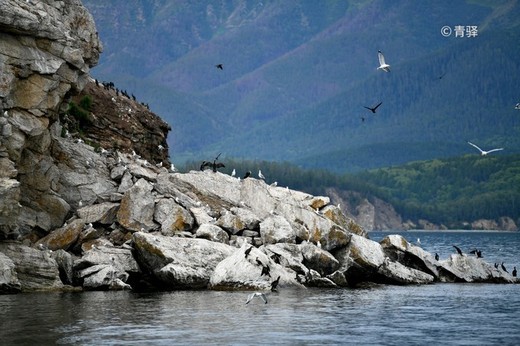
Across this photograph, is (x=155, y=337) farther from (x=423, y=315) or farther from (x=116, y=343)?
→ (x=423, y=315)

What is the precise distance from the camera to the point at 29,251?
6562 centimetres

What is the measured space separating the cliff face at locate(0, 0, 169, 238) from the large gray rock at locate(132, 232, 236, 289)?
792cm

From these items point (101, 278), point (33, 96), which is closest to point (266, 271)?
point (101, 278)

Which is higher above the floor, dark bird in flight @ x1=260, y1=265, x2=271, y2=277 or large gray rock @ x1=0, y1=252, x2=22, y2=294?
dark bird in flight @ x1=260, y1=265, x2=271, y2=277

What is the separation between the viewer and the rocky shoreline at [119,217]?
65.8m

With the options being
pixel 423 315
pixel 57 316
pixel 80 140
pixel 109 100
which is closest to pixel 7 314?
pixel 57 316

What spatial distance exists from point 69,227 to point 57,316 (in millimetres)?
16798

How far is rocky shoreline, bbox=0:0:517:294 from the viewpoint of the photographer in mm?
65812

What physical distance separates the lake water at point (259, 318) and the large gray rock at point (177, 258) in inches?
52.9

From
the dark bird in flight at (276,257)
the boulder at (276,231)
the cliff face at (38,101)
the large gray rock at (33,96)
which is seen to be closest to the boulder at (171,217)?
the boulder at (276,231)

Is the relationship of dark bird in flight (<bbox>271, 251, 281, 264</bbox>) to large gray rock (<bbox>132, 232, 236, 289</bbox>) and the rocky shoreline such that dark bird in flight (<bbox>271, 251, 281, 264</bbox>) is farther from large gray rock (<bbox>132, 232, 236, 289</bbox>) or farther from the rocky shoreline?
large gray rock (<bbox>132, 232, 236, 289</bbox>)

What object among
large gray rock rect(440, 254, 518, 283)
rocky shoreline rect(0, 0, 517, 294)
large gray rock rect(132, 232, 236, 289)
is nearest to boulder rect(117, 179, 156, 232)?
rocky shoreline rect(0, 0, 517, 294)

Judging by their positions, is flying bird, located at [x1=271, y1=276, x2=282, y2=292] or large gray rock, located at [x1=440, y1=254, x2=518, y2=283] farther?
large gray rock, located at [x1=440, y1=254, x2=518, y2=283]

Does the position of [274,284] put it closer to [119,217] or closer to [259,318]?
[259,318]
